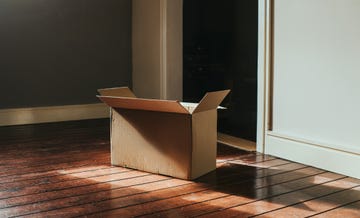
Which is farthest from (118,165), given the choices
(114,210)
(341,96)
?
(341,96)

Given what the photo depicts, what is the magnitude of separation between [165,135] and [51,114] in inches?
75.7

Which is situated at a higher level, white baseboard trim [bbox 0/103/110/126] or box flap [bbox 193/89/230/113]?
box flap [bbox 193/89/230/113]

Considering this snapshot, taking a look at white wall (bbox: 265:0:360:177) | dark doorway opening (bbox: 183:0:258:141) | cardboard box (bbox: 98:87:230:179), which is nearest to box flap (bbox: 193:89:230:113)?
cardboard box (bbox: 98:87:230:179)

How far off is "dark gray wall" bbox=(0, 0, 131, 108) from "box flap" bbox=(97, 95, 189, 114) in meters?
1.67

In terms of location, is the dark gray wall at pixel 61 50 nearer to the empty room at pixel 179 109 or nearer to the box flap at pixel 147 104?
the empty room at pixel 179 109

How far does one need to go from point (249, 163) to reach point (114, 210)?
956mm

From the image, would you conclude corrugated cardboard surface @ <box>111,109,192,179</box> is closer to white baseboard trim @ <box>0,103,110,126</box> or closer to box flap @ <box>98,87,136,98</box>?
box flap @ <box>98,87,136,98</box>

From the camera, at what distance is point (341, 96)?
2191 mm

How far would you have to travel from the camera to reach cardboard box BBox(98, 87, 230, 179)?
80.7 inches

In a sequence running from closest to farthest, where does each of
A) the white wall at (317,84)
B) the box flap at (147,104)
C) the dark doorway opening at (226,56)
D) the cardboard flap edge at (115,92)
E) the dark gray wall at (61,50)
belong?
the box flap at (147,104) < the white wall at (317,84) < the cardboard flap edge at (115,92) < the dark doorway opening at (226,56) < the dark gray wall at (61,50)

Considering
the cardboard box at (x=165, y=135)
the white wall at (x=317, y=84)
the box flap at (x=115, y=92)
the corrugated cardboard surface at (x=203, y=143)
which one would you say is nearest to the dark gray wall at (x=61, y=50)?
the box flap at (x=115, y=92)

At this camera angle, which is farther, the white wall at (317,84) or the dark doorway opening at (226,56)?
the dark doorway opening at (226,56)

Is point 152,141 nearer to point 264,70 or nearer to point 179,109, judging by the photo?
point 179,109

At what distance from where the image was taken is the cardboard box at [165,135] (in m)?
2.05
